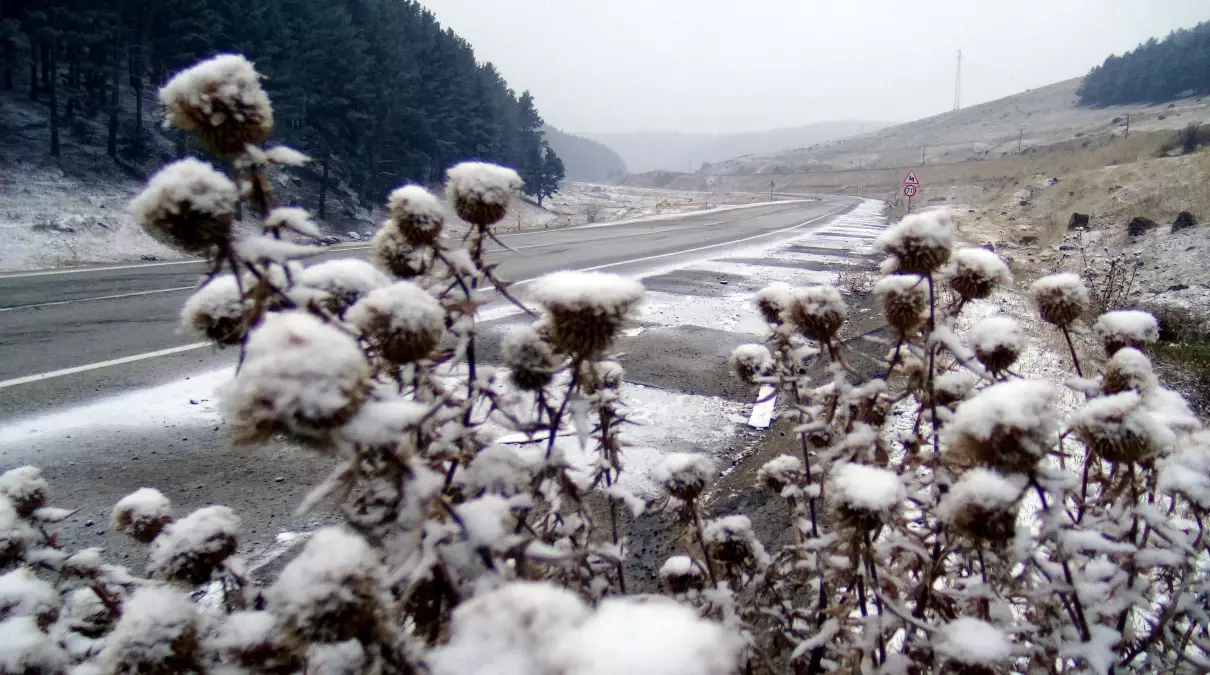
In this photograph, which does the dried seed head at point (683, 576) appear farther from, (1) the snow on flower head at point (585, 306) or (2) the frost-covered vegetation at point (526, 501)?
(1) the snow on flower head at point (585, 306)

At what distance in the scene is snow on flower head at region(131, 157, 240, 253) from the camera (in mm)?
848

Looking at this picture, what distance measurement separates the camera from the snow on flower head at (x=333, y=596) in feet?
2.38

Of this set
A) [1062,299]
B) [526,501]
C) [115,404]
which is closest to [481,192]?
[526,501]

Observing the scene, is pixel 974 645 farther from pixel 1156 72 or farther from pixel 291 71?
pixel 1156 72

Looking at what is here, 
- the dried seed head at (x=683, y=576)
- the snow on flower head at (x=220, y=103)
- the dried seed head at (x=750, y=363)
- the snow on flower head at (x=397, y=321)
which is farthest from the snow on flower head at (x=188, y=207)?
the dried seed head at (x=750, y=363)

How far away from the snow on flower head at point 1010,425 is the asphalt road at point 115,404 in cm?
120

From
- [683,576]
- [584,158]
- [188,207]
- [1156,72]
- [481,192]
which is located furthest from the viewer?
[584,158]

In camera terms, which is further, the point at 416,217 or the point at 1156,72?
the point at 1156,72

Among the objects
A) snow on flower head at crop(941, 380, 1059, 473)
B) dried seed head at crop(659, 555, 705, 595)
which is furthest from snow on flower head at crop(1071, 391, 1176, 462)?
dried seed head at crop(659, 555, 705, 595)

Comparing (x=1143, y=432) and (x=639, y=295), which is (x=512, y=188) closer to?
(x=639, y=295)

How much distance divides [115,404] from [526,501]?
5.13 metres

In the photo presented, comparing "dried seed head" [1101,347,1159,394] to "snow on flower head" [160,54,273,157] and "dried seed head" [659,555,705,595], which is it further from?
"snow on flower head" [160,54,273,157]

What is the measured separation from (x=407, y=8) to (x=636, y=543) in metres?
54.6

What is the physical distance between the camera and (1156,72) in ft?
267
